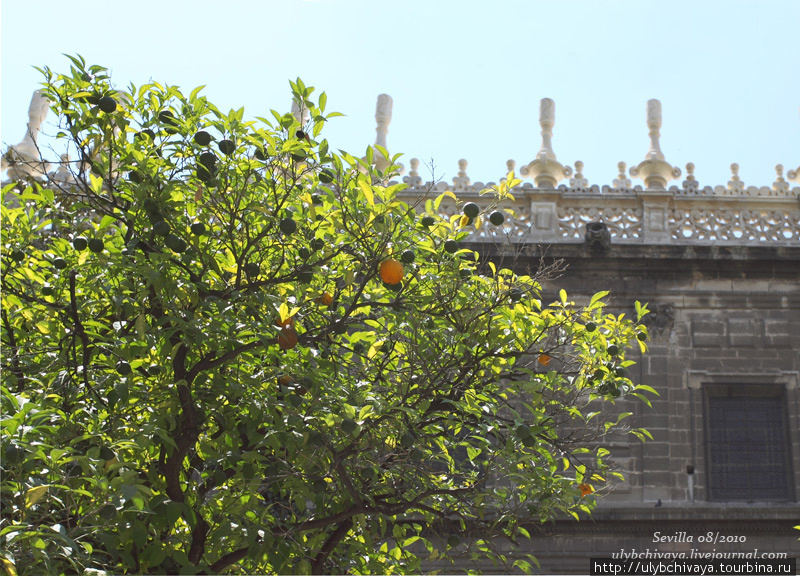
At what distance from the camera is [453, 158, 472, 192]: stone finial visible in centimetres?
1405

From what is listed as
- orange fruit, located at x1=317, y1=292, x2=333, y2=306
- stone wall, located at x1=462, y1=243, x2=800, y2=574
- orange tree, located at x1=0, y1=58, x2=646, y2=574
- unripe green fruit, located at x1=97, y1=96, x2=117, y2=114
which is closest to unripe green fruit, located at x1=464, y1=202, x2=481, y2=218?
orange tree, located at x1=0, y1=58, x2=646, y2=574

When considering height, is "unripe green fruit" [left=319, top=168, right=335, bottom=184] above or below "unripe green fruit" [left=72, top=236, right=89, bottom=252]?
above

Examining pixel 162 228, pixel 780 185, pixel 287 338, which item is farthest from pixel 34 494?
pixel 780 185

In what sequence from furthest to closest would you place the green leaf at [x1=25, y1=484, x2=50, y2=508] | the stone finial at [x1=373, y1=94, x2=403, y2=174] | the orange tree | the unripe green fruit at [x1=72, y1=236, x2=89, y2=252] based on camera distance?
the stone finial at [x1=373, y1=94, x2=403, y2=174] < the unripe green fruit at [x1=72, y1=236, x2=89, y2=252] < the orange tree < the green leaf at [x1=25, y1=484, x2=50, y2=508]

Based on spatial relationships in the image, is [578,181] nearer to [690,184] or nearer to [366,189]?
[690,184]

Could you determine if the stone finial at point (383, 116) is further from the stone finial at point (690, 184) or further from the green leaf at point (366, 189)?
the green leaf at point (366, 189)

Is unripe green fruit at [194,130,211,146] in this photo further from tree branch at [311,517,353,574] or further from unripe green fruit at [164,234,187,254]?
tree branch at [311,517,353,574]

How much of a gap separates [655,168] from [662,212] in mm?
659

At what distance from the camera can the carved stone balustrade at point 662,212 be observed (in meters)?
13.7

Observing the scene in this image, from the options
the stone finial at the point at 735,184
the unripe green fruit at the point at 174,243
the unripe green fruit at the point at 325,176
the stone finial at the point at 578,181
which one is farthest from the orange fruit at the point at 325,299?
the stone finial at the point at 735,184

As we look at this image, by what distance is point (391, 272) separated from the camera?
5.54 meters

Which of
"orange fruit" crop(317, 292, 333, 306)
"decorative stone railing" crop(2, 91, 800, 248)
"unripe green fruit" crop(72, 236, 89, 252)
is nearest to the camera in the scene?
"unripe green fruit" crop(72, 236, 89, 252)

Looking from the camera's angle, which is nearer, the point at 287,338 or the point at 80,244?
the point at 287,338

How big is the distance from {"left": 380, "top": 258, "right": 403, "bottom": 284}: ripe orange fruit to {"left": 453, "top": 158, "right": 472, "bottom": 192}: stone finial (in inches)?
337
